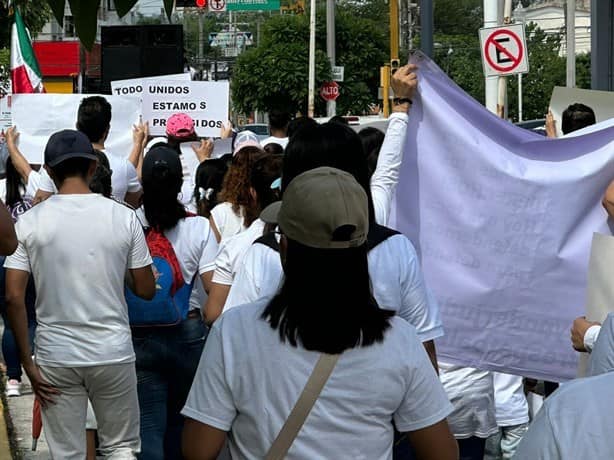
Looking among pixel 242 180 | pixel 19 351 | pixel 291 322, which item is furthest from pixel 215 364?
pixel 242 180

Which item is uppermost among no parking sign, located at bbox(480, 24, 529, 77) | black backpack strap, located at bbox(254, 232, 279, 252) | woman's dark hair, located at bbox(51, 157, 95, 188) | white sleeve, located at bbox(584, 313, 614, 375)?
no parking sign, located at bbox(480, 24, 529, 77)

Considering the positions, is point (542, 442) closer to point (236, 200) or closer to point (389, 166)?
point (389, 166)

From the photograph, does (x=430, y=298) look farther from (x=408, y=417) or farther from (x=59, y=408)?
(x=59, y=408)

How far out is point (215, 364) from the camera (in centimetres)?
298

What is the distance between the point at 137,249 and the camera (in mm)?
5387

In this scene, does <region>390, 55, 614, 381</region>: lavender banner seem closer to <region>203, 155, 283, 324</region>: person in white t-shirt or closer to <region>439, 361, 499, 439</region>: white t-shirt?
<region>439, 361, 499, 439</region>: white t-shirt

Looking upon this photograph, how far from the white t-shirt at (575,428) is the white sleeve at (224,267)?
9.48ft

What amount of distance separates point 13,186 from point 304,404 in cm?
533

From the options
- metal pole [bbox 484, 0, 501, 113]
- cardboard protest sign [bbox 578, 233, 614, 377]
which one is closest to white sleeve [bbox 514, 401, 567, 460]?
cardboard protest sign [bbox 578, 233, 614, 377]

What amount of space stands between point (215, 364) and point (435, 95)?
2297 millimetres

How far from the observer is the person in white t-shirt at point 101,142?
6867mm

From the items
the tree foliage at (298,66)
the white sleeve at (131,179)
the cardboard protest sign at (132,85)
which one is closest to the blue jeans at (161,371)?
the white sleeve at (131,179)

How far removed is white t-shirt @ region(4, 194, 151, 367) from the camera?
Answer: 5.25m

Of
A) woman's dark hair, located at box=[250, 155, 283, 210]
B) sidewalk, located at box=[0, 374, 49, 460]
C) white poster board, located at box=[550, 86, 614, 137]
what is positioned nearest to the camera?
woman's dark hair, located at box=[250, 155, 283, 210]
